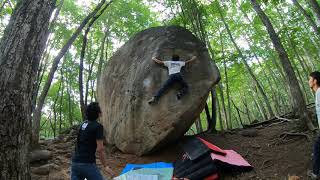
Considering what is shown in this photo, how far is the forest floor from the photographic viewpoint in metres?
6.48

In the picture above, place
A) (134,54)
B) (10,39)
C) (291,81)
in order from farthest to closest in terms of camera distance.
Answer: (134,54) → (291,81) → (10,39)

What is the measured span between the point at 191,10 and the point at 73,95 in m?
11.3

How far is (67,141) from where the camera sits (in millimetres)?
10773

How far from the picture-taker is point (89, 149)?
432 cm

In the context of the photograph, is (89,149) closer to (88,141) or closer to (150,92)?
(88,141)

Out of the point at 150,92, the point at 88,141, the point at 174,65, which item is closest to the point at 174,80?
the point at 174,65

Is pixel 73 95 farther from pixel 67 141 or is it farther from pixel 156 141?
pixel 156 141

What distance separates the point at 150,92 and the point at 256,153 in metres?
3.33

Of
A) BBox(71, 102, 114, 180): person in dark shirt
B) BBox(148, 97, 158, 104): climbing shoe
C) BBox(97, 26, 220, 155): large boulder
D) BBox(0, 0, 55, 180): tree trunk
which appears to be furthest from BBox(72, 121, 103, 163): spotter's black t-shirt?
BBox(148, 97, 158, 104): climbing shoe

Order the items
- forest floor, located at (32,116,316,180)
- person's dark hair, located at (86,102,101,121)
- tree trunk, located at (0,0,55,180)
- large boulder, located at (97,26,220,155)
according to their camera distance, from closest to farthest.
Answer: tree trunk, located at (0,0,55,180), person's dark hair, located at (86,102,101,121), forest floor, located at (32,116,316,180), large boulder, located at (97,26,220,155)

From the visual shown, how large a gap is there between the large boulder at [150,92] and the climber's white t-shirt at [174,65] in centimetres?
22

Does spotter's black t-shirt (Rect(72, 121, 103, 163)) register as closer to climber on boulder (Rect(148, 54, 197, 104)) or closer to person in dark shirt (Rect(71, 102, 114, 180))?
person in dark shirt (Rect(71, 102, 114, 180))

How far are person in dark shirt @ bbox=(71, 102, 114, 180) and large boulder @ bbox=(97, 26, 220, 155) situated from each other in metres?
3.79

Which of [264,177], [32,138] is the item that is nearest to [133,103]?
[32,138]
